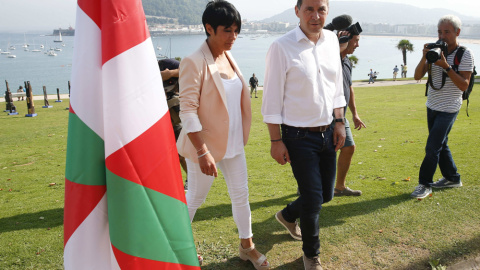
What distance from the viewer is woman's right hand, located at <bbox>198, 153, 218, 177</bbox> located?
3135 millimetres

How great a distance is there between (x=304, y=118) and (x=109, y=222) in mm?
1863

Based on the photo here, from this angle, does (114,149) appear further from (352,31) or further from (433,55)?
(433,55)

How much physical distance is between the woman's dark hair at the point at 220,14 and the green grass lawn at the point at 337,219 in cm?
211

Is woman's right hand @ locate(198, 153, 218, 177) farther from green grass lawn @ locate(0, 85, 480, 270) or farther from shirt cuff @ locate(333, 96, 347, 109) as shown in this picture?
shirt cuff @ locate(333, 96, 347, 109)

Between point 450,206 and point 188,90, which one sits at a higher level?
point 188,90

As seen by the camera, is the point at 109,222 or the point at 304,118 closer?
the point at 109,222

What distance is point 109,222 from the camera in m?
1.94

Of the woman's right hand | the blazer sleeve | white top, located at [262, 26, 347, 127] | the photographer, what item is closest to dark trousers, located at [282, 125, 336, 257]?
white top, located at [262, 26, 347, 127]

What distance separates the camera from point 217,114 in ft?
10.7

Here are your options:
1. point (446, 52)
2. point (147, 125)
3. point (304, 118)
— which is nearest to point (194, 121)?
point (304, 118)

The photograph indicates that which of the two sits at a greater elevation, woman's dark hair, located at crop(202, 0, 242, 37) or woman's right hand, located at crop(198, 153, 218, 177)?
woman's dark hair, located at crop(202, 0, 242, 37)

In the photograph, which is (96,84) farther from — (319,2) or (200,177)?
(319,2)

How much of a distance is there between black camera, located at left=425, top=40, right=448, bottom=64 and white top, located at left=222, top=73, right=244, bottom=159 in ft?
8.42

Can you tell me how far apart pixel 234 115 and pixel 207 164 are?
1.64 feet
